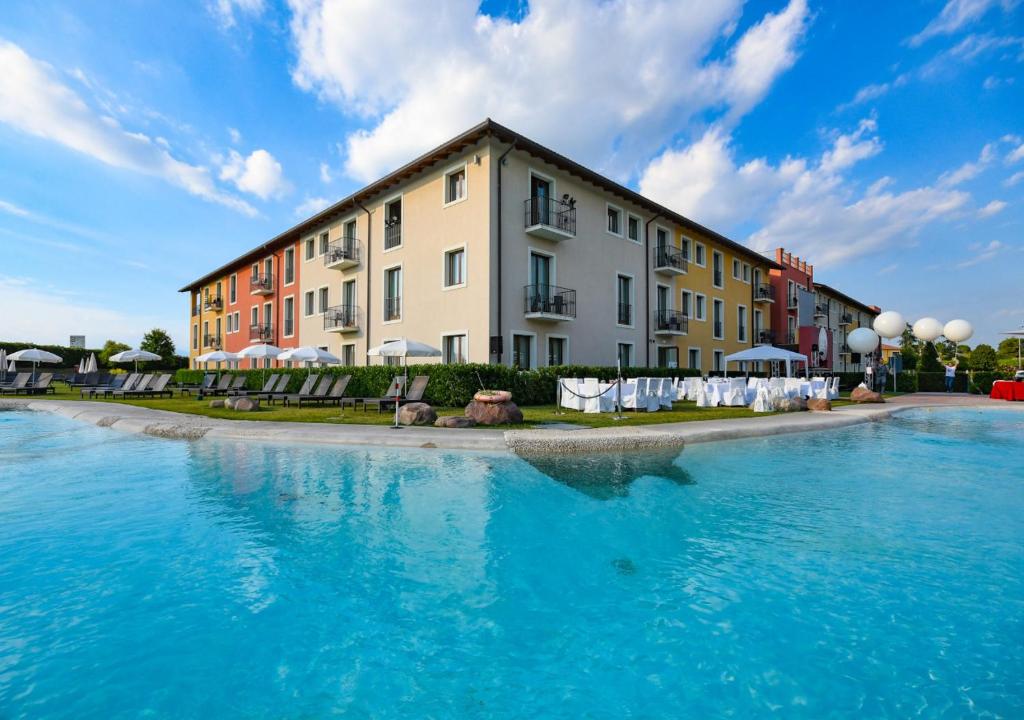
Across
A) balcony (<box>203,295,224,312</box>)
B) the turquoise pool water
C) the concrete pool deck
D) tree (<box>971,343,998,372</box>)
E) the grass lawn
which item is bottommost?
the turquoise pool water

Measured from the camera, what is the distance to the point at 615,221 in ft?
72.6

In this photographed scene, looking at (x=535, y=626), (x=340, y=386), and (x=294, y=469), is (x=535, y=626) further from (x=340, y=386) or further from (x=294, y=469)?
(x=340, y=386)

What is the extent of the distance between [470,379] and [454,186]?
27.6ft

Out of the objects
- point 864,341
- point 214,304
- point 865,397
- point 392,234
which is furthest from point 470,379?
point 864,341

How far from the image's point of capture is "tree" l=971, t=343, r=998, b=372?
4431 centimetres

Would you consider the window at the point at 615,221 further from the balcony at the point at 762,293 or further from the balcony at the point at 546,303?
the balcony at the point at 762,293

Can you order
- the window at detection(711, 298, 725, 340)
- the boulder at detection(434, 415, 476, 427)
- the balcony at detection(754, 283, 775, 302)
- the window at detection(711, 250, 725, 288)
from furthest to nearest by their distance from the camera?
the balcony at detection(754, 283, 775, 302) → the window at detection(711, 250, 725, 288) → the window at detection(711, 298, 725, 340) → the boulder at detection(434, 415, 476, 427)

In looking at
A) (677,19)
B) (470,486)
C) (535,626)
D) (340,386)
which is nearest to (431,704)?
(535,626)

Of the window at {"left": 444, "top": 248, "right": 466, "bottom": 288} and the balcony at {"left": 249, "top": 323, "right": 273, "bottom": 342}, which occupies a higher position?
the window at {"left": 444, "top": 248, "right": 466, "bottom": 288}

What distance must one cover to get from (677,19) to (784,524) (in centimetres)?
1073

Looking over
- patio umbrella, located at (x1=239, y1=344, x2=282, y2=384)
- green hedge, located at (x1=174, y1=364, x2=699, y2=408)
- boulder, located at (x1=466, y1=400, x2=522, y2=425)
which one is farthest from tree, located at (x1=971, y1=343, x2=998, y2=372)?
patio umbrella, located at (x1=239, y1=344, x2=282, y2=384)

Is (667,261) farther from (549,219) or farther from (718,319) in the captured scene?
(549,219)

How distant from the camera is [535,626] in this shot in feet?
9.82

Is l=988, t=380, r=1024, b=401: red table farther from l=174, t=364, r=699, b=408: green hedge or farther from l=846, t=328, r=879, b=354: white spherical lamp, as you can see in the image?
l=174, t=364, r=699, b=408: green hedge
